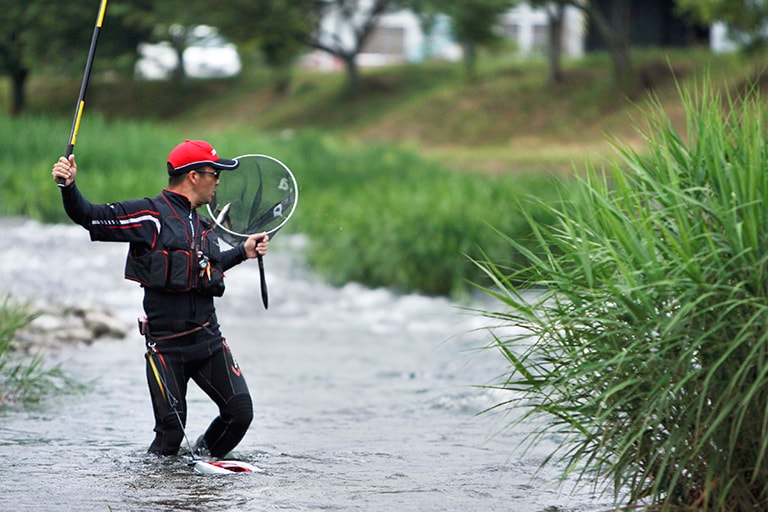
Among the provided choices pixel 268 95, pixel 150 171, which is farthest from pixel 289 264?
pixel 268 95

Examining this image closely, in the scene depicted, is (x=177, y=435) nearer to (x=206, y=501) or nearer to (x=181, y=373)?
(x=181, y=373)

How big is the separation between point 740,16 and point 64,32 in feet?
82.5

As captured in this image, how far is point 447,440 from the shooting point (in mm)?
7457

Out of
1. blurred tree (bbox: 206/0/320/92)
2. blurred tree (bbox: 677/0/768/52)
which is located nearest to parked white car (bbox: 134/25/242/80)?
blurred tree (bbox: 206/0/320/92)

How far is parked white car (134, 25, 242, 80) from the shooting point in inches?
1829

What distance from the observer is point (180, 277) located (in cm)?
593

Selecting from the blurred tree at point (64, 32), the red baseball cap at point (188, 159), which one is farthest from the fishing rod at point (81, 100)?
the blurred tree at point (64, 32)

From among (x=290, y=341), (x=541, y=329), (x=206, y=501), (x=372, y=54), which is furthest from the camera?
(x=372, y=54)

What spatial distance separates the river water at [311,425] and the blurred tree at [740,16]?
15723 millimetres

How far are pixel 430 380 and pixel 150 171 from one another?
10510 mm

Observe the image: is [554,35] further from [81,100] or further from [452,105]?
[81,100]

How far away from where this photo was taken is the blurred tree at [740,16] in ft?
90.7

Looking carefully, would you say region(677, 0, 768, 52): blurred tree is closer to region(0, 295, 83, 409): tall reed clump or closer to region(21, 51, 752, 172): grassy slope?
region(21, 51, 752, 172): grassy slope

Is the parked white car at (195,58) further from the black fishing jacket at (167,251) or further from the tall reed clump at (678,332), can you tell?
the tall reed clump at (678,332)
